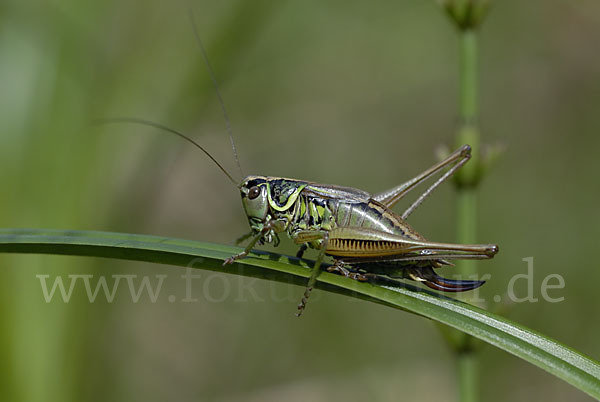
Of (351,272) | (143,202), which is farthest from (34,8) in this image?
(351,272)

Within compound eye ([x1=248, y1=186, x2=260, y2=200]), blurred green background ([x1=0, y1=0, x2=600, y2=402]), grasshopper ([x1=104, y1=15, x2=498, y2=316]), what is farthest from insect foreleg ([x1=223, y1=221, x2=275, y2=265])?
blurred green background ([x1=0, y1=0, x2=600, y2=402])

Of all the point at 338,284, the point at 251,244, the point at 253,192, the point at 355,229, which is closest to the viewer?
the point at 338,284

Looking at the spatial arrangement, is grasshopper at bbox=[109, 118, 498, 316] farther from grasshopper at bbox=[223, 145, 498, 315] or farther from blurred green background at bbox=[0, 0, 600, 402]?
blurred green background at bbox=[0, 0, 600, 402]

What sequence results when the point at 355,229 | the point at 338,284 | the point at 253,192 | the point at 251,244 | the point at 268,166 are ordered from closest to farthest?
the point at 338,284
the point at 251,244
the point at 355,229
the point at 253,192
the point at 268,166

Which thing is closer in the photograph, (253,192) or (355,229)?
(355,229)

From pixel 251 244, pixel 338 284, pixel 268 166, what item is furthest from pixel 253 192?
pixel 268 166

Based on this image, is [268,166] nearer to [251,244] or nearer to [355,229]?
[355,229]

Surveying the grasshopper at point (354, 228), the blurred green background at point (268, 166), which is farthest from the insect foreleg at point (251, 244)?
the blurred green background at point (268, 166)
